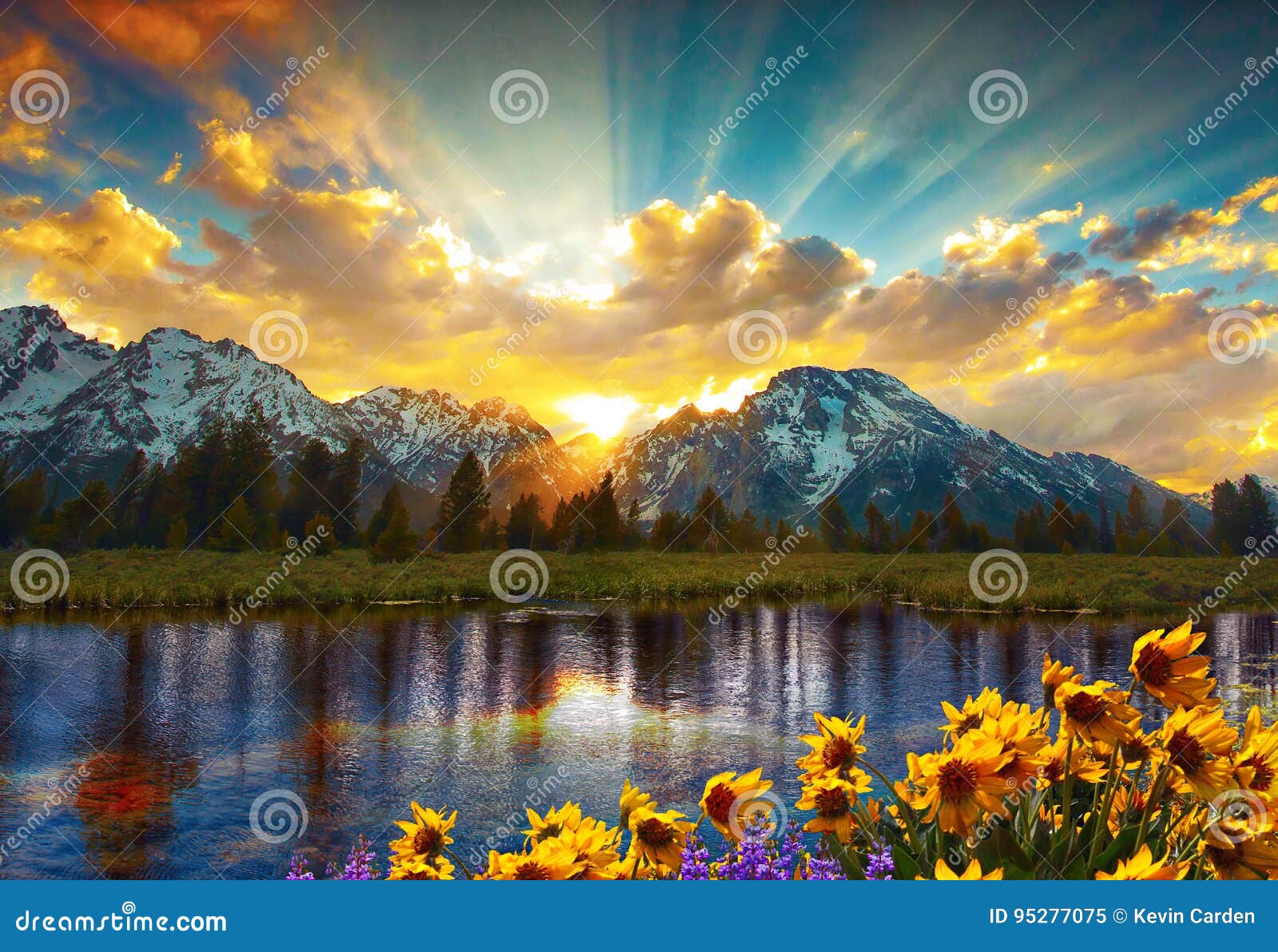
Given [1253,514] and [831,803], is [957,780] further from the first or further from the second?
[1253,514]

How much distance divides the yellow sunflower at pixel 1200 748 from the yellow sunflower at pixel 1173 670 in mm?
27

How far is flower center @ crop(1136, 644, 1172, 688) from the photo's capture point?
133cm

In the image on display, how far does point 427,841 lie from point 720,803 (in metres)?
0.74

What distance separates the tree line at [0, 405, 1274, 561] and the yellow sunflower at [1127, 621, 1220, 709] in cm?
3095

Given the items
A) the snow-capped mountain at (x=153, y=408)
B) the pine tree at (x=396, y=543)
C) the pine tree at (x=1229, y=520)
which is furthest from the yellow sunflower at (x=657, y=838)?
the pine tree at (x=1229, y=520)

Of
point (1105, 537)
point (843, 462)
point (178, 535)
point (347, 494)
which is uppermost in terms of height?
point (843, 462)

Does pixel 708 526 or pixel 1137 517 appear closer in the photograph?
pixel 1137 517
